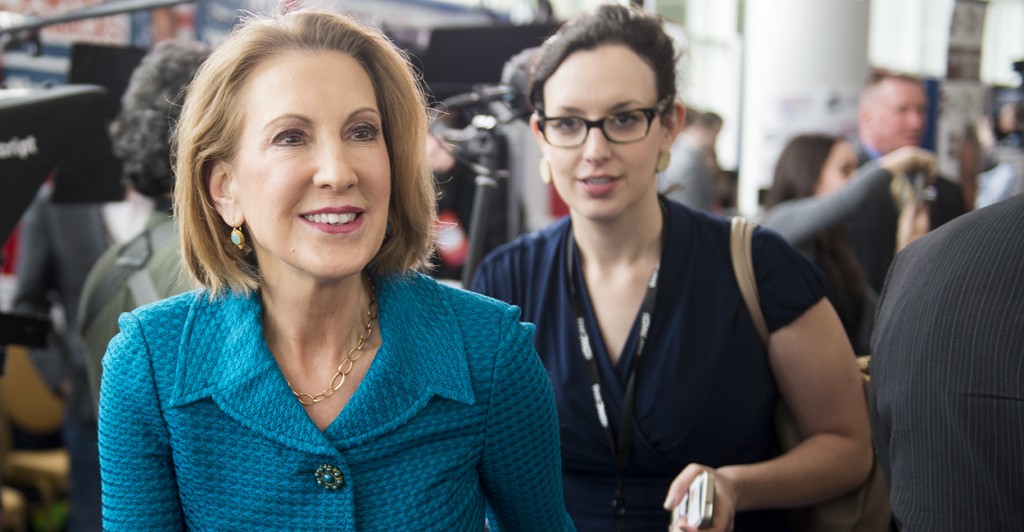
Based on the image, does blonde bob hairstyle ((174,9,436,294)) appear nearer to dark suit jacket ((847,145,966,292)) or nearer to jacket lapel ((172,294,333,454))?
jacket lapel ((172,294,333,454))

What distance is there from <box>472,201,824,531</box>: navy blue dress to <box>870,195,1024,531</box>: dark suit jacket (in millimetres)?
630

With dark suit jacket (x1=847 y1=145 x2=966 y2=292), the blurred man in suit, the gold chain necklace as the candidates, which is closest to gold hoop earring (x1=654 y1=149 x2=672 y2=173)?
the gold chain necklace

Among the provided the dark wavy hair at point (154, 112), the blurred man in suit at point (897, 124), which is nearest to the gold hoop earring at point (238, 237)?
the dark wavy hair at point (154, 112)

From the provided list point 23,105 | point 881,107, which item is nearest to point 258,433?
point 23,105

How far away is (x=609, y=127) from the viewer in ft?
6.75

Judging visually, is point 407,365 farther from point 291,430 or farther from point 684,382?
point 684,382

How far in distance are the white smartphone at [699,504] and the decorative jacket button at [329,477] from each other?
0.61 metres

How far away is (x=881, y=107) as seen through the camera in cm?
451

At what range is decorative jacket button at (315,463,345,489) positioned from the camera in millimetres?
1419

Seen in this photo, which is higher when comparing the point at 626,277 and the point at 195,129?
the point at 195,129

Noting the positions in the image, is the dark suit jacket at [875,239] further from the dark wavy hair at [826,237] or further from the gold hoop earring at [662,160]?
the gold hoop earring at [662,160]

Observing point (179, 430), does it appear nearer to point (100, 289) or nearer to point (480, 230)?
point (100, 289)

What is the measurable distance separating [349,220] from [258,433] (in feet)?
1.09

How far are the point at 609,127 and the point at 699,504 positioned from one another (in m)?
0.79
